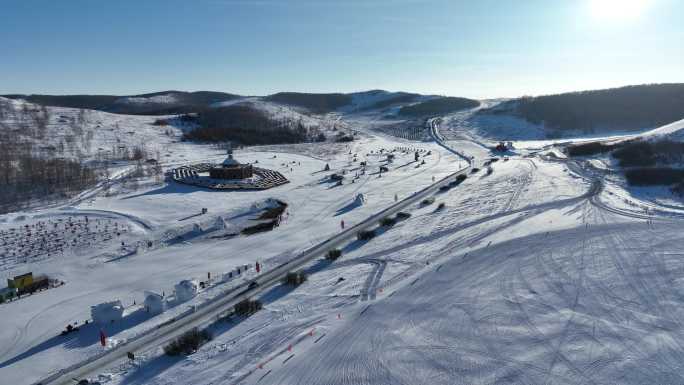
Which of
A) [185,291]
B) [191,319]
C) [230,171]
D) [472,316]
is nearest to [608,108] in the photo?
[230,171]

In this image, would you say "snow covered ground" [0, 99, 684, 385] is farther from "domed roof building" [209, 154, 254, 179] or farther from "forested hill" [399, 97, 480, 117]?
"forested hill" [399, 97, 480, 117]

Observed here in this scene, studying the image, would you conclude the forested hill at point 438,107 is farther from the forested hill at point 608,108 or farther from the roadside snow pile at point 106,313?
the roadside snow pile at point 106,313

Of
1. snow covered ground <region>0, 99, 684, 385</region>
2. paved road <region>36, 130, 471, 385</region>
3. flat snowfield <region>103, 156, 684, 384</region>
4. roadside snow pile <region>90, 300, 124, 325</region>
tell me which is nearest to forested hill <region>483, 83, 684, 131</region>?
snow covered ground <region>0, 99, 684, 385</region>

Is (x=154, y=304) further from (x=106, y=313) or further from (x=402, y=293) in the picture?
(x=402, y=293)

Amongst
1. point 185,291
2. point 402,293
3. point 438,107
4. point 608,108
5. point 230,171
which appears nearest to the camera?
point 185,291

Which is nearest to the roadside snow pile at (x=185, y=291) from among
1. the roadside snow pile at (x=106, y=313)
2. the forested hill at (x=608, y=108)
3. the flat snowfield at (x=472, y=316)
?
the roadside snow pile at (x=106, y=313)
